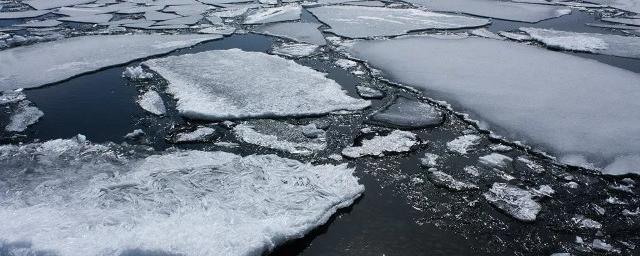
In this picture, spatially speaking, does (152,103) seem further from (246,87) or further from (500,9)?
(500,9)

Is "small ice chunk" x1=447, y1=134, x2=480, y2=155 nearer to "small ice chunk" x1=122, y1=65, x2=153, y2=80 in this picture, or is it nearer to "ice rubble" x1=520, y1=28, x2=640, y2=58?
"ice rubble" x1=520, y1=28, x2=640, y2=58

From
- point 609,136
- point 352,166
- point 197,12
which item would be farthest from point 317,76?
point 197,12

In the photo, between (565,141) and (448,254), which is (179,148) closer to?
(448,254)

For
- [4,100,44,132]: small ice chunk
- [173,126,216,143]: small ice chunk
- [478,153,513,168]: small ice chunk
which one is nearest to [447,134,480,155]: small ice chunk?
[478,153,513,168]: small ice chunk

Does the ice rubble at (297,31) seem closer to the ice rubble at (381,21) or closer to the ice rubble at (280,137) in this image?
the ice rubble at (381,21)

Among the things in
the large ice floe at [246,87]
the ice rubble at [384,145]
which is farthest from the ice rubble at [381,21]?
the ice rubble at [384,145]

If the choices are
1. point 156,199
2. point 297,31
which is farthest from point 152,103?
point 297,31
